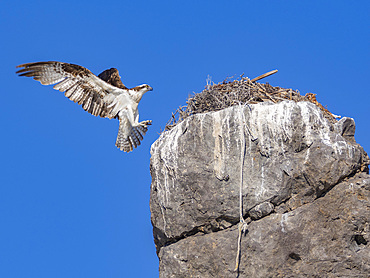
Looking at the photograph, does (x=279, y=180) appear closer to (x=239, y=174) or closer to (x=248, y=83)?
(x=239, y=174)

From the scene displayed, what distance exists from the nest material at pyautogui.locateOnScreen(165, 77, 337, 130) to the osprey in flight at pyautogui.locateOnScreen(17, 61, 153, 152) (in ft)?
4.43

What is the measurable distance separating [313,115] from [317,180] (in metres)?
0.76

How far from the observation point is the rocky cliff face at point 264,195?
573 cm

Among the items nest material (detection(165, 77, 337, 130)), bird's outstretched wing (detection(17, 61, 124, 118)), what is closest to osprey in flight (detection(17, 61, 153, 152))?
bird's outstretched wing (detection(17, 61, 124, 118))

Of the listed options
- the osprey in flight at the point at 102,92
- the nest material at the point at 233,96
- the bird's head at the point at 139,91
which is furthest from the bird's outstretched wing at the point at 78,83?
the nest material at the point at 233,96

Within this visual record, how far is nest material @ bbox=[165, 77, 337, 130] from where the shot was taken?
22.9 feet

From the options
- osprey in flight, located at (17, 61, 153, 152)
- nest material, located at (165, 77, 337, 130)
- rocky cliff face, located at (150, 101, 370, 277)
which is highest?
osprey in flight, located at (17, 61, 153, 152)

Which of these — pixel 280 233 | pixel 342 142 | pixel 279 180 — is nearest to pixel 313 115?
pixel 342 142

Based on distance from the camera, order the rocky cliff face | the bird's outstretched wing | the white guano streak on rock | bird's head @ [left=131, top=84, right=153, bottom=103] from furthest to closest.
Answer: bird's head @ [left=131, top=84, right=153, bottom=103] < the bird's outstretched wing < the white guano streak on rock < the rocky cliff face

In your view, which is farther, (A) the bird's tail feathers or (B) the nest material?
(A) the bird's tail feathers

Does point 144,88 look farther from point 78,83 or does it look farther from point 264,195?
point 264,195

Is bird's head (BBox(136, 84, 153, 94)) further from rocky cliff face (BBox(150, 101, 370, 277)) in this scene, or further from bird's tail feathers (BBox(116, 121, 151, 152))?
rocky cliff face (BBox(150, 101, 370, 277))

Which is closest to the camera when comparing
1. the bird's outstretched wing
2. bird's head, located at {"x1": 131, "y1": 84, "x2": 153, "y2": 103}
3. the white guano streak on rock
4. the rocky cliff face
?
the rocky cliff face

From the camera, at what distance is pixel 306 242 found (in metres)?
5.75
